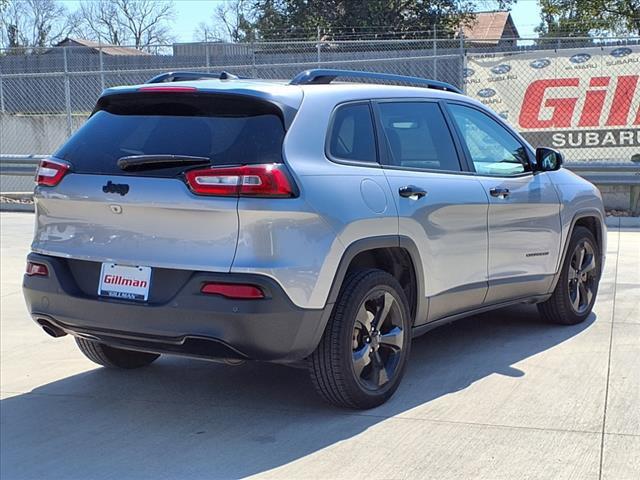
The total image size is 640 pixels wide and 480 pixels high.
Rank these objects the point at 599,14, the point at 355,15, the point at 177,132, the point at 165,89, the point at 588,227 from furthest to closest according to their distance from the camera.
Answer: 1. the point at 355,15
2. the point at 599,14
3. the point at 588,227
4. the point at 165,89
5. the point at 177,132

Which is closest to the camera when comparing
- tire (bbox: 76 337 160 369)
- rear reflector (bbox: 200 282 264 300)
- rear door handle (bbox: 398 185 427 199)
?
rear reflector (bbox: 200 282 264 300)

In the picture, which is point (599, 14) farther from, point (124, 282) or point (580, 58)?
point (124, 282)

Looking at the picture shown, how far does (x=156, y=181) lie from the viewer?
4324mm

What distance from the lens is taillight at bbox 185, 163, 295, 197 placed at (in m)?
4.16

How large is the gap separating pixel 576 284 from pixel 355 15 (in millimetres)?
28288

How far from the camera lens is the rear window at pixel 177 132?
433cm

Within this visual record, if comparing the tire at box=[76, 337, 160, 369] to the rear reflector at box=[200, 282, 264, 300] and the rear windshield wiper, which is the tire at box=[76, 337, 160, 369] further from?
the rear reflector at box=[200, 282, 264, 300]

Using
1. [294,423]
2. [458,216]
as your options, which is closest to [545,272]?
[458,216]

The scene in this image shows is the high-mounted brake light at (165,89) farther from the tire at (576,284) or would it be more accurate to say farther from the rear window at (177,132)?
the tire at (576,284)

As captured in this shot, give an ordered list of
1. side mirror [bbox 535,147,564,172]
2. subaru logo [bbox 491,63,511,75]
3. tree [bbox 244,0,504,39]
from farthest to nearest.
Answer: tree [bbox 244,0,504,39] < subaru logo [bbox 491,63,511,75] < side mirror [bbox 535,147,564,172]

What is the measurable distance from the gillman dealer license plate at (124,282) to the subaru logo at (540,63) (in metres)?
9.43

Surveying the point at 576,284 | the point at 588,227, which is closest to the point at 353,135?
the point at 576,284

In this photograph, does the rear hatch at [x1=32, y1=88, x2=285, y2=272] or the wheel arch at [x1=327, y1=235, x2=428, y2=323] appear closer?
the rear hatch at [x1=32, y1=88, x2=285, y2=272]

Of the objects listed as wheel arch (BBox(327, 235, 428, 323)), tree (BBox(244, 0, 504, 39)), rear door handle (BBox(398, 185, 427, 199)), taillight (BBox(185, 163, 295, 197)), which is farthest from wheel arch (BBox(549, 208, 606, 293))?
tree (BBox(244, 0, 504, 39))
